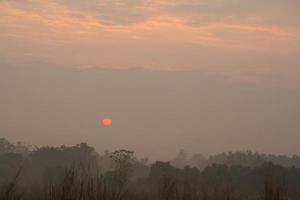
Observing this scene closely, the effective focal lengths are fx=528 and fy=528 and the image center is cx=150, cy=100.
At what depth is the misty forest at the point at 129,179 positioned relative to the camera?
852 centimetres

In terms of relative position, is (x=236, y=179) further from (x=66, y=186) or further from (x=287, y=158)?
(x=287, y=158)

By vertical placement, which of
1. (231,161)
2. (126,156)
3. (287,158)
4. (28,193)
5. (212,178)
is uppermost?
(287,158)

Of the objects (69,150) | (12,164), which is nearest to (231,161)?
(69,150)

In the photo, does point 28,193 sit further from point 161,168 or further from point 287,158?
point 287,158

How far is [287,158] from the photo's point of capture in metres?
128

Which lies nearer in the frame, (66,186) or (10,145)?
(66,186)

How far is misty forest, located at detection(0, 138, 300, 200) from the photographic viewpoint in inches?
336

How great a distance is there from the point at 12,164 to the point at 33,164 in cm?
694

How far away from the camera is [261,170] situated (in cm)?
4903

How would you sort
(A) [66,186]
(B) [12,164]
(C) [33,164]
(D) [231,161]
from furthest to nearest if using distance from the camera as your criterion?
(D) [231,161] → (C) [33,164] → (B) [12,164] → (A) [66,186]

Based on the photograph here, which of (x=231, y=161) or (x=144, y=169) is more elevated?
(x=231, y=161)

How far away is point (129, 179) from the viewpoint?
52.8 meters

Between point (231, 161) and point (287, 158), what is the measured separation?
40615mm

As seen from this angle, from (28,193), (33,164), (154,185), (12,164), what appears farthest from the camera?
(33,164)
